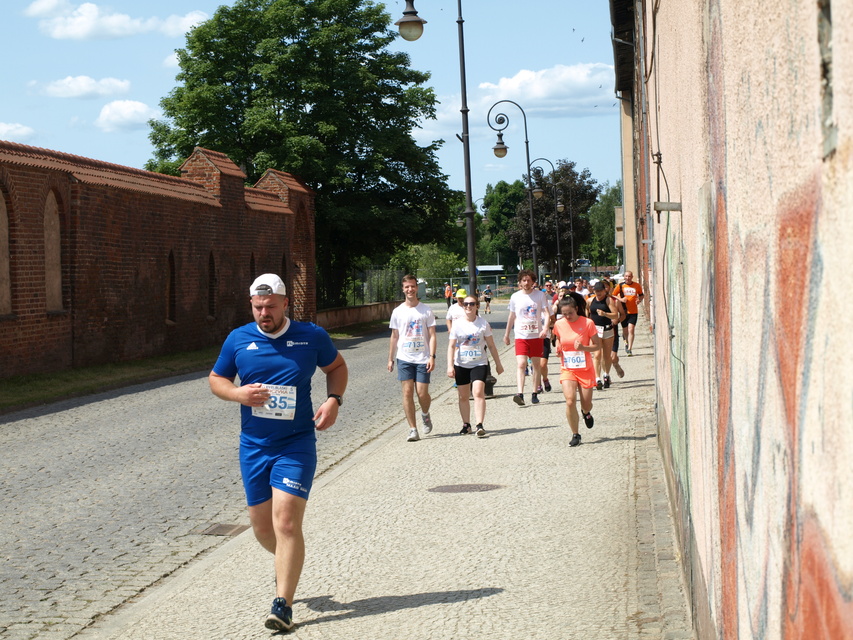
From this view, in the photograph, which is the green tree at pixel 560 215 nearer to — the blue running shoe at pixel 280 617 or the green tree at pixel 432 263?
the green tree at pixel 432 263

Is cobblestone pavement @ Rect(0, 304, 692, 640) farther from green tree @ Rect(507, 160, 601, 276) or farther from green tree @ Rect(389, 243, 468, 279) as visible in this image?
green tree @ Rect(389, 243, 468, 279)

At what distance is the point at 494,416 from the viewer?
1459cm

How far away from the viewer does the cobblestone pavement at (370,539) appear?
566 centimetres

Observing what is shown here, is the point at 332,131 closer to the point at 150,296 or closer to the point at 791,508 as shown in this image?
the point at 150,296

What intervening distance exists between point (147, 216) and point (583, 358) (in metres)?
19.4

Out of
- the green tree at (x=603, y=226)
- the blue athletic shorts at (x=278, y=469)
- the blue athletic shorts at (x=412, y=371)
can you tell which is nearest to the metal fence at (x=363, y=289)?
the blue athletic shorts at (x=412, y=371)

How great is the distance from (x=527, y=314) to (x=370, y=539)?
8.11 metres

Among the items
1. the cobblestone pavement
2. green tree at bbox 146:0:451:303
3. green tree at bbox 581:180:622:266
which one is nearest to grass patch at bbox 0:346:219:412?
the cobblestone pavement

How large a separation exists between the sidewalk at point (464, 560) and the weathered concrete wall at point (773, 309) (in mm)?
1586

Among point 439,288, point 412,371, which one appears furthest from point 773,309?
point 439,288

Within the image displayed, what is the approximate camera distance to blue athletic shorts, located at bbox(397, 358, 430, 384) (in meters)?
12.3

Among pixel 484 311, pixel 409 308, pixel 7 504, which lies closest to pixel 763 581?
pixel 7 504

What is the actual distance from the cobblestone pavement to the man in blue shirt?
1.71 feet

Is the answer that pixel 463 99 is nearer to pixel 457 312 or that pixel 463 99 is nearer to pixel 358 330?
pixel 457 312
